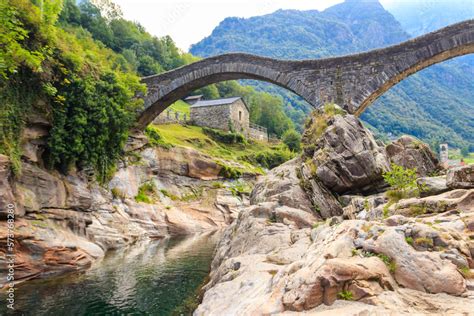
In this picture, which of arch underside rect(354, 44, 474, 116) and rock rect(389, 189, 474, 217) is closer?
rock rect(389, 189, 474, 217)

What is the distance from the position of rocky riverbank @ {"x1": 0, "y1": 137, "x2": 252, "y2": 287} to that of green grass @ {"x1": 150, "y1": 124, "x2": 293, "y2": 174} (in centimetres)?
508

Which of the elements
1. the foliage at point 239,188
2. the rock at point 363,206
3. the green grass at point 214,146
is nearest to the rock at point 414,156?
the rock at point 363,206

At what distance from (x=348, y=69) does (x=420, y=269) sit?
16.9m

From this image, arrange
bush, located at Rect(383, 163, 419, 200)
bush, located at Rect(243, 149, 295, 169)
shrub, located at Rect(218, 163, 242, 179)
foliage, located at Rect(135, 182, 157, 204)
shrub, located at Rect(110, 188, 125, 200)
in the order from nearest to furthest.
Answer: bush, located at Rect(383, 163, 419, 200), shrub, located at Rect(110, 188, 125, 200), foliage, located at Rect(135, 182, 157, 204), shrub, located at Rect(218, 163, 242, 179), bush, located at Rect(243, 149, 295, 169)

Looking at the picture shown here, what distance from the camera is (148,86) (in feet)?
89.0

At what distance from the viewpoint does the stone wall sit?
50812 millimetres

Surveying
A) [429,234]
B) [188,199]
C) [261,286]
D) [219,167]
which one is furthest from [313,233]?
[219,167]

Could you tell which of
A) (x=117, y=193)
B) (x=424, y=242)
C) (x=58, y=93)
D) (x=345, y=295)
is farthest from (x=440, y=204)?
(x=117, y=193)

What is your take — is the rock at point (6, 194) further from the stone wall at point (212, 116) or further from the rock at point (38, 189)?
the stone wall at point (212, 116)

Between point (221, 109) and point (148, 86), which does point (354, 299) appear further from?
point (221, 109)

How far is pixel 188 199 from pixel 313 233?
21384 millimetres

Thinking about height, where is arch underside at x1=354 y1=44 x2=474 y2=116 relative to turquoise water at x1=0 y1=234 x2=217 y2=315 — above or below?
above

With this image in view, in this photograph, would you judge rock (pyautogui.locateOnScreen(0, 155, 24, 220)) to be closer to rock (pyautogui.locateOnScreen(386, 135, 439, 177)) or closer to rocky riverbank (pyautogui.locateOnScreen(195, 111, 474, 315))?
rocky riverbank (pyautogui.locateOnScreen(195, 111, 474, 315))

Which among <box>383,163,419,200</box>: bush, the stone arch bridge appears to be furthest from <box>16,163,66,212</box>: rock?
<box>383,163,419,200</box>: bush
